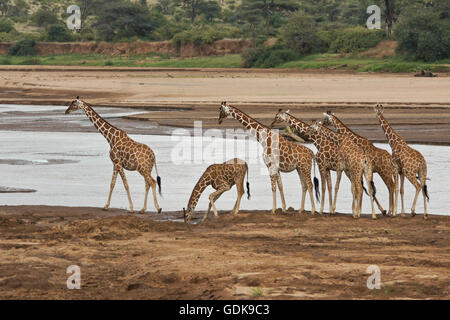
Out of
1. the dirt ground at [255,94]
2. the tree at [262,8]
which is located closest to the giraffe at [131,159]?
the dirt ground at [255,94]

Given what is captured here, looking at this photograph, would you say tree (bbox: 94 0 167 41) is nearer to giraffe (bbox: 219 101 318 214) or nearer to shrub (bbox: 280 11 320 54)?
shrub (bbox: 280 11 320 54)

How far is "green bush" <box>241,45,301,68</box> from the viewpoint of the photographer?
63.8m

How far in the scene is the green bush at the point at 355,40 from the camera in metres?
62.7

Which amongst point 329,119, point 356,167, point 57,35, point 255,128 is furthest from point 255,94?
point 57,35

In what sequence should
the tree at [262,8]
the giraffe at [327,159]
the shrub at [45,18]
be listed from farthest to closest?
the shrub at [45,18]
the tree at [262,8]
the giraffe at [327,159]

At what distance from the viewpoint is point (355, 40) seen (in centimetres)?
6303

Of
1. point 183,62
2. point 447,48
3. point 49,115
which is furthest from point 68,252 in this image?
point 183,62

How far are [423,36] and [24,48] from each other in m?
43.1

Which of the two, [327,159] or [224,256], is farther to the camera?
[327,159]

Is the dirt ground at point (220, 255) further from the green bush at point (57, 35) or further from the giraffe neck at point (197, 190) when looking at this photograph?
the green bush at point (57, 35)

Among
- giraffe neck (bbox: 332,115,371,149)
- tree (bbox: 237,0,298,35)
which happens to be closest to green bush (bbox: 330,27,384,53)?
tree (bbox: 237,0,298,35)

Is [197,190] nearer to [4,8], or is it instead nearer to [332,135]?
[332,135]

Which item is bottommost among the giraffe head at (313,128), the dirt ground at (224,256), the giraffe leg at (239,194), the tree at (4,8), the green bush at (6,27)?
the dirt ground at (224,256)
